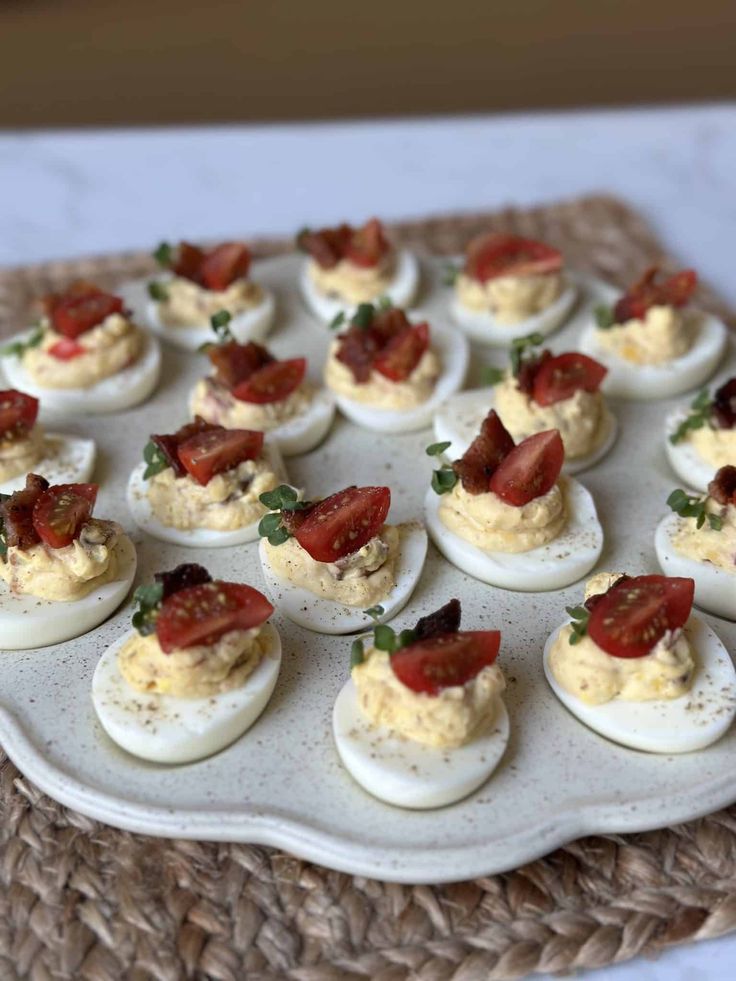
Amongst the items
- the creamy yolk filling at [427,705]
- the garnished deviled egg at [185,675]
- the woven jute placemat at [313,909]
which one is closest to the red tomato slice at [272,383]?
the garnished deviled egg at [185,675]

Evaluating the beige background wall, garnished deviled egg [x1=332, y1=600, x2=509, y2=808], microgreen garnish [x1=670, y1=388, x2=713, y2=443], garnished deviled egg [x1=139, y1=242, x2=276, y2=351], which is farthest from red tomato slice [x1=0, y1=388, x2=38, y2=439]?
the beige background wall

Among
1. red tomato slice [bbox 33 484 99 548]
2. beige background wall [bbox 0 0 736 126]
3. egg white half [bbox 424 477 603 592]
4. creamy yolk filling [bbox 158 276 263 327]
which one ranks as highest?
red tomato slice [bbox 33 484 99 548]

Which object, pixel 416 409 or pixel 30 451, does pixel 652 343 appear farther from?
pixel 30 451

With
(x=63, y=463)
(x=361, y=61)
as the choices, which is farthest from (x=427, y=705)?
(x=361, y=61)

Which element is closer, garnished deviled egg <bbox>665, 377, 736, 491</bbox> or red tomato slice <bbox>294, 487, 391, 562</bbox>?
red tomato slice <bbox>294, 487, 391, 562</bbox>

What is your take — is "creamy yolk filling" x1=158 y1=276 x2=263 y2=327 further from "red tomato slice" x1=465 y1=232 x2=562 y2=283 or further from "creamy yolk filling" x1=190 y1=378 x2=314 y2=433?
"red tomato slice" x1=465 y1=232 x2=562 y2=283

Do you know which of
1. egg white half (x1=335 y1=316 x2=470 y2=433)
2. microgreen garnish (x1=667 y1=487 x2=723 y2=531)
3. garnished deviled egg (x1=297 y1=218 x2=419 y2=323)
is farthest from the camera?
garnished deviled egg (x1=297 y1=218 x2=419 y2=323)

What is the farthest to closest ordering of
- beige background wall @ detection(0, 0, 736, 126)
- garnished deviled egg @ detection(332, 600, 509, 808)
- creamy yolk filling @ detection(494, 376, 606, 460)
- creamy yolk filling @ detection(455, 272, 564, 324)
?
1. beige background wall @ detection(0, 0, 736, 126)
2. creamy yolk filling @ detection(455, 272, 564, 324)
3. creamy yolk filling @ detection(494, 376, 606, 460)
4. garnished deviled egg @ detection(332, 600, 509, 808)

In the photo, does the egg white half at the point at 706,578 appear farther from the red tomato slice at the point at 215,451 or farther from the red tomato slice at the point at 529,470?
the red tomato slice at the point at 215,451
